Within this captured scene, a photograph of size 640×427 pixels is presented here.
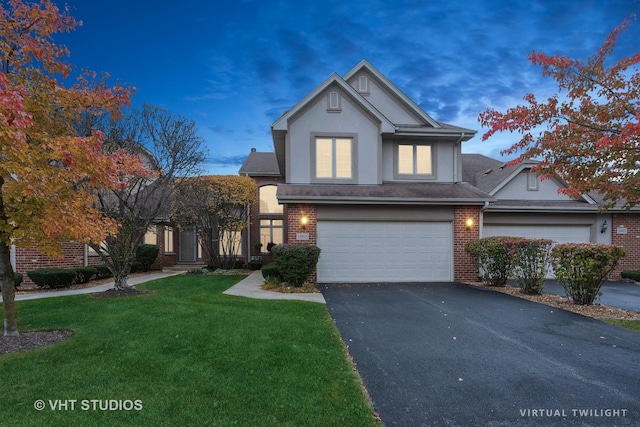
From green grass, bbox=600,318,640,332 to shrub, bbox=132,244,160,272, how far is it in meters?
16.8

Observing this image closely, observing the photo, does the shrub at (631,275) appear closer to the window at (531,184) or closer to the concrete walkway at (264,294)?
the window at (531,184)

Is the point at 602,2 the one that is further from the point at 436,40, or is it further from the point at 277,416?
the point at 277,416

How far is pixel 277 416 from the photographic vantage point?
313cm

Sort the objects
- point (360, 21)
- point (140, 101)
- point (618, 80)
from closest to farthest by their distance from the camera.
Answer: point (618, 80) → point (140, 101) → point (360, 21)

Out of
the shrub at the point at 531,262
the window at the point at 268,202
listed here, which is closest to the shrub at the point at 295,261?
the shrub at the point at 531,262

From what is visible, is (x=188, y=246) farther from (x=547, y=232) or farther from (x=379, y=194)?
(x=547, y=232)

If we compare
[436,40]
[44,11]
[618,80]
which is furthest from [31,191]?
[436,40]

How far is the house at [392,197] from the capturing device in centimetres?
1187

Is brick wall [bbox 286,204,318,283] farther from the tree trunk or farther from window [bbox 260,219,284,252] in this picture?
window [bbox 260,219,284,252]

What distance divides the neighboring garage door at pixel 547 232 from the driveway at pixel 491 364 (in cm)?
608

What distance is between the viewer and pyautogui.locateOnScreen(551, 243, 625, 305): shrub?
25.7 ft

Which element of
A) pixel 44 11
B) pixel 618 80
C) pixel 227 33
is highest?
pixel 227 33

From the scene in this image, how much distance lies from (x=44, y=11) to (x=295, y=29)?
11.2 meters

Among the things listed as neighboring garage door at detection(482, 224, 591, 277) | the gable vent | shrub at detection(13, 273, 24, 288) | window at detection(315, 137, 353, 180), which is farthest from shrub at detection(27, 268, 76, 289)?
neighboring garage door at detection(482, 224, 591, 277)
